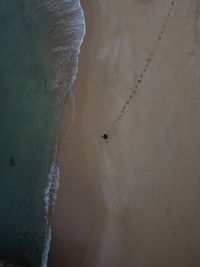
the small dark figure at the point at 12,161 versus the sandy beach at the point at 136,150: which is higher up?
the sandy beach at the point at 136,150

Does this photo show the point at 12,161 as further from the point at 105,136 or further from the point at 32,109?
the point at 105,136

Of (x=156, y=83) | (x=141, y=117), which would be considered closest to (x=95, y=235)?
(x=141, y=117)

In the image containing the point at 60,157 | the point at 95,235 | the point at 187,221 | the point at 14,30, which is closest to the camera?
the point at 187,221

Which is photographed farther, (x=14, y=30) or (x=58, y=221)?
(x=14, y=30)

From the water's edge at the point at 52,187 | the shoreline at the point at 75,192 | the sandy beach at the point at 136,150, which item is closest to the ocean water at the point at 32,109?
the water's edge at the point at 52,187

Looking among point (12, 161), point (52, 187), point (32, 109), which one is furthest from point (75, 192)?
point (32, 109)

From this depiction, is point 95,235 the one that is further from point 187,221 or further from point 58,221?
point 187,221

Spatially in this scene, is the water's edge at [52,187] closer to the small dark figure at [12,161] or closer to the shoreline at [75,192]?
the shoreline at [75,192]
